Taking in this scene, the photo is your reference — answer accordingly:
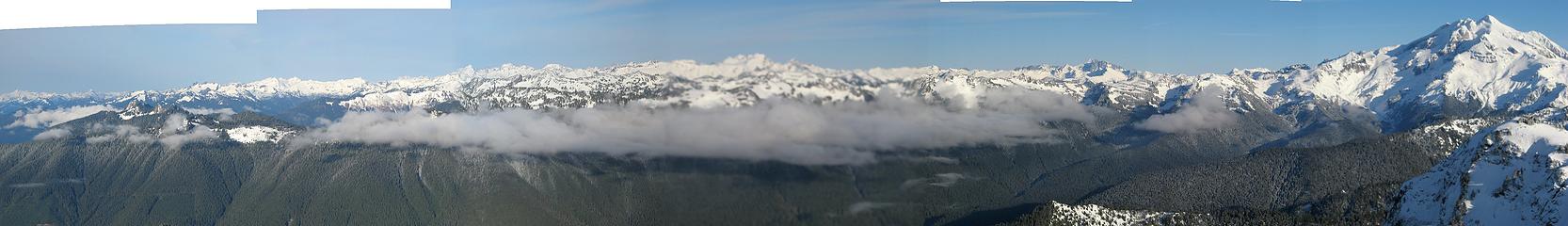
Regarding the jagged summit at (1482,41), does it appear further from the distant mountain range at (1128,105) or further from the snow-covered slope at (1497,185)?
the snow-covered slope at (1497,185)

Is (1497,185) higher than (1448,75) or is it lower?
lower

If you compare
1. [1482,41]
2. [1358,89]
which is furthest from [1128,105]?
[1482,41]

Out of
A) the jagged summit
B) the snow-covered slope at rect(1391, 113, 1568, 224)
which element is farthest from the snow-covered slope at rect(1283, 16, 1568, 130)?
the snow-covered slope at rect(1391, 113, 1568, 224)

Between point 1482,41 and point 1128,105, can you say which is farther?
point 1482,41

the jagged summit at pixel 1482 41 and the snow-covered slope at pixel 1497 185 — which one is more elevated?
the jagged summit at pixel 1482 41

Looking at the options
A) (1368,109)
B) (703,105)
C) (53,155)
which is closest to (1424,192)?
(703,105)

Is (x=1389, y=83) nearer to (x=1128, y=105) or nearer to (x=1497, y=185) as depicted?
(x=1128, y=105)

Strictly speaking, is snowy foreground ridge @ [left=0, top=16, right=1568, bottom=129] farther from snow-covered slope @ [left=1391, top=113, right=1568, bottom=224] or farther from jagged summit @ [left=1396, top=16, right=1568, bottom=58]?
snow-covered slope @ [left=1391, top=113, right=1568, bottom=224]

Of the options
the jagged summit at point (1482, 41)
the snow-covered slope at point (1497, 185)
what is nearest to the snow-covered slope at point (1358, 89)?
the jagged summit at point (1482, 41)

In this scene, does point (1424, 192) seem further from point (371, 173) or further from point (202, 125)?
point (202, 125)
